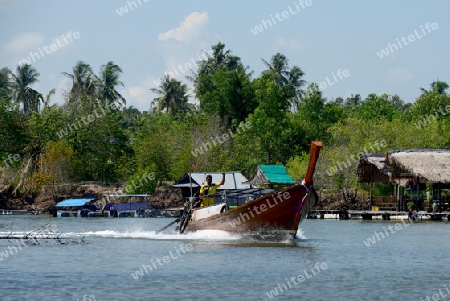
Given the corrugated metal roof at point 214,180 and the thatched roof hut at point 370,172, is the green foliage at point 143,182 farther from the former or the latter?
the thatched roof hut at point 370,172

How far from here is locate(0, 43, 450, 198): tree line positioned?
68438mm

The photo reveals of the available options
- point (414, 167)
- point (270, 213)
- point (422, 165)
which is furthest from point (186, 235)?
point (422, 165)

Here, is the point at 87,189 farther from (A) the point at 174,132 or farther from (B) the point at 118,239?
(B) the point at 118,239

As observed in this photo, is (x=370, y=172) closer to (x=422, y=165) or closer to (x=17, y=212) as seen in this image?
(x=422, y=165)

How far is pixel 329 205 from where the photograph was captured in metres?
64.6

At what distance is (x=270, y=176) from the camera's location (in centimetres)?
6256

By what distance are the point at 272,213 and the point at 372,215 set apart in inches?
985

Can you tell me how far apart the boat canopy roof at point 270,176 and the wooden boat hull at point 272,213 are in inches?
1148

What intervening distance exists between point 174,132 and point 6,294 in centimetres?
5574

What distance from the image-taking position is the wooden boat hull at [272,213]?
31.5m

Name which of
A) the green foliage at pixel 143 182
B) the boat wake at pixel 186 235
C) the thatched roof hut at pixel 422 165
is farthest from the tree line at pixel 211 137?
the boat wake at pixel 186 235

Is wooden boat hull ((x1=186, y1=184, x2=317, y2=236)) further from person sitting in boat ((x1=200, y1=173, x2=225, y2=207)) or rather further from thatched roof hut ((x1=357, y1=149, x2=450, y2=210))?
thatched roof hut ((x1=357, y1=149, x2=450, y2=210))

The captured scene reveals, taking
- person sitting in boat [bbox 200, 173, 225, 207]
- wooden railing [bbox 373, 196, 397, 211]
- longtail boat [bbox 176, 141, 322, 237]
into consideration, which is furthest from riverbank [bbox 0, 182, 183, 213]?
longtail boat [bbox 176, 141, 322, 237]

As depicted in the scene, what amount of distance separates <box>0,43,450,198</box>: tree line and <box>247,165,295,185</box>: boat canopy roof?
409 cm
